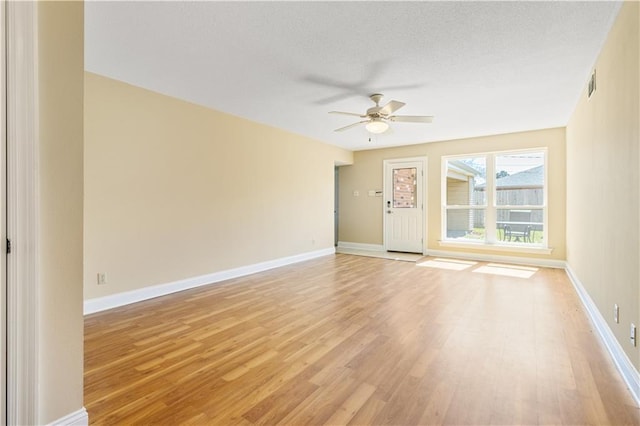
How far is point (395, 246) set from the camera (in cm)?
747

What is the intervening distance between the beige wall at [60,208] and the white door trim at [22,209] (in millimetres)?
28

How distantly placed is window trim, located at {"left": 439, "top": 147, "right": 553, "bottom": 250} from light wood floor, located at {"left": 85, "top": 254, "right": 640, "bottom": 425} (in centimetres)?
219

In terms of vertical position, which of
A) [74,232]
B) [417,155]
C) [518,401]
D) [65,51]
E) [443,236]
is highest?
[417,155]

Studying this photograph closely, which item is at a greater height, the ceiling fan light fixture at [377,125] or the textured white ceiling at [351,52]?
the textured white ceiling at [351,52]

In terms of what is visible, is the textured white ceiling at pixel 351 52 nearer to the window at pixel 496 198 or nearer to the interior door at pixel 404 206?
the window at pixel 496 198

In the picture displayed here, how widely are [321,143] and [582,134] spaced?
4.42 meters

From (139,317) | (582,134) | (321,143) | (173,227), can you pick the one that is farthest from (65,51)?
(321,143)

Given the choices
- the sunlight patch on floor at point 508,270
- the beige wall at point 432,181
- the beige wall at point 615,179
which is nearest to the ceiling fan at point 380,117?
the beige wall at point 615,179

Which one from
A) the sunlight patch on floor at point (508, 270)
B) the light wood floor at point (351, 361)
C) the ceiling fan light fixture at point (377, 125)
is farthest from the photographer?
the sunlight patch on floor at point (508, 270)

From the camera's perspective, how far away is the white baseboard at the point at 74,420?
1.47m

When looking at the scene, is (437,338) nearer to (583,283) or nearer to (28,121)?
(583,283)

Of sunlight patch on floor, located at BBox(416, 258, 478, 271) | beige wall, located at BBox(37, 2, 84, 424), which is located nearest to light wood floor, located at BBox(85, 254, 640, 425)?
beige wall, located at BBox(37, 2, 84, 424)

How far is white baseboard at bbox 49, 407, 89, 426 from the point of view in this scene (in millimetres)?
1473

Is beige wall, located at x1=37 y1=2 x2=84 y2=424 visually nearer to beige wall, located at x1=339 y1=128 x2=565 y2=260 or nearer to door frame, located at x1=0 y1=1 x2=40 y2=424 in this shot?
door frame, located at x1=0 y1=1 x2=40 y2=424
